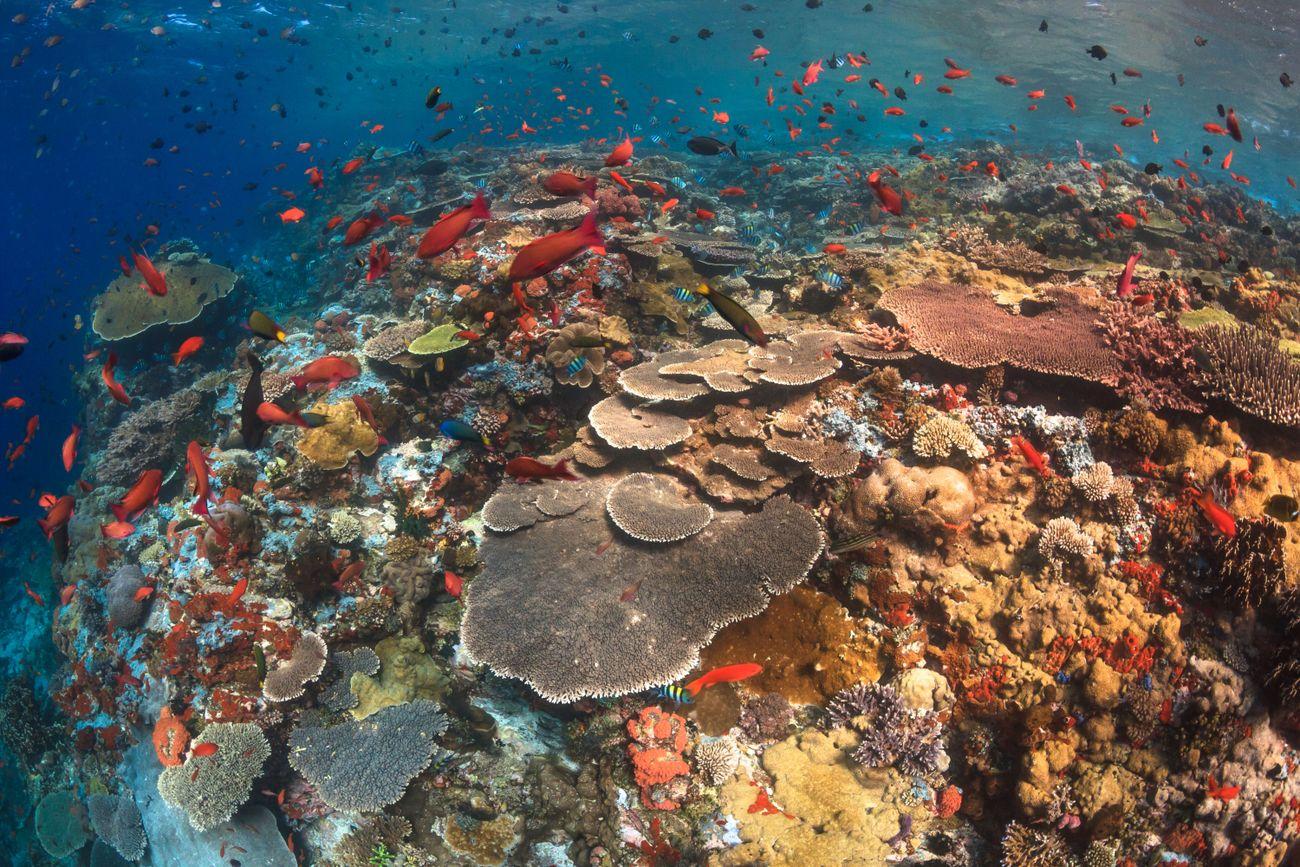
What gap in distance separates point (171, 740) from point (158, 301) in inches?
476

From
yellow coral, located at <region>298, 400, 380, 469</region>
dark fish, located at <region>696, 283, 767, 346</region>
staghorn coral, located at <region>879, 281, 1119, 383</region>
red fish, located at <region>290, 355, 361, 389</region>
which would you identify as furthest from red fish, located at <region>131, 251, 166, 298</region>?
staghorn coral, located at <region>879, 281, 1119, 383</region>

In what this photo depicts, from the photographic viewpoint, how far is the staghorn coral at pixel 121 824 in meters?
6.63

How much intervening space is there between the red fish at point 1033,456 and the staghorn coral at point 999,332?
789 mm

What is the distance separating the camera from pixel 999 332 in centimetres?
584

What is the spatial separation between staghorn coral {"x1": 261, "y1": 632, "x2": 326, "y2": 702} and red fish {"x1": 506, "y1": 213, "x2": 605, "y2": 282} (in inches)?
198

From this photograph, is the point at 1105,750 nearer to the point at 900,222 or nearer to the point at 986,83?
the point at 900,222

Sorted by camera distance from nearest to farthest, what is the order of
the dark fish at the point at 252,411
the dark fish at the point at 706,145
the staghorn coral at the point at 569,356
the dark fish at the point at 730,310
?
the dark fish at the point at 730,310, the dark fish at the point at 252,411, the staghorn coral at the point at 569,356, the dark fish at the point at 706,145

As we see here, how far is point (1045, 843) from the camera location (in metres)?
3.80

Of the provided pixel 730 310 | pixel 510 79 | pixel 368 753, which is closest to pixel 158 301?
pixel 368 753

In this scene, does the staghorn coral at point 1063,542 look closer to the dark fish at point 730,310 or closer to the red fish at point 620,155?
the dark fish at point 730,310

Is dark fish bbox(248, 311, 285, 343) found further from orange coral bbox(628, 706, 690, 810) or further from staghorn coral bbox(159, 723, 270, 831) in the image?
orange coral bbox(628, 706, 690, 810)

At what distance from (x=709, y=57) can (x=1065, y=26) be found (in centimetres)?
4651

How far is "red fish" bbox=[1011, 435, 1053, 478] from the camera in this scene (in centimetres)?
486

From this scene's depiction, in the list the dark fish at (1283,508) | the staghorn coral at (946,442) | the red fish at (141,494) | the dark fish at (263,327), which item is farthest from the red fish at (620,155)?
the dark fish at (1283,508)
